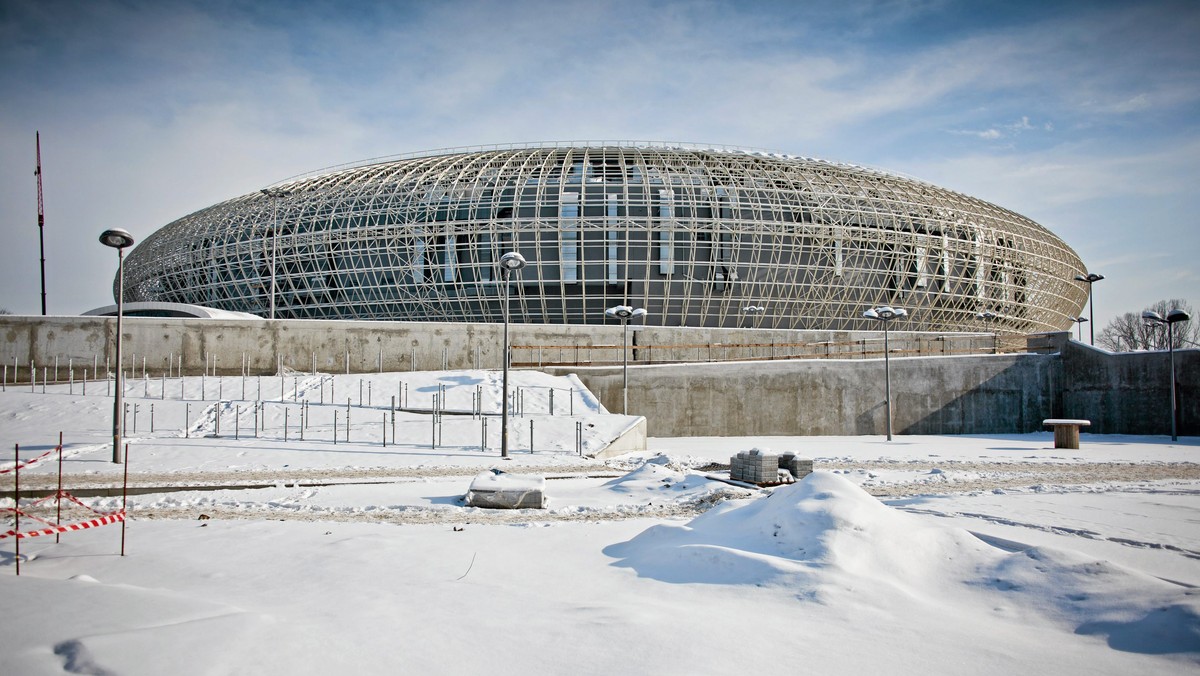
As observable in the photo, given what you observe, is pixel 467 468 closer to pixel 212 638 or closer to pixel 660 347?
pixel 212 638

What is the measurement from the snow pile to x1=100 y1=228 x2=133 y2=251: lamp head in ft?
45.4

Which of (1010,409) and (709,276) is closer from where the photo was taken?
(1010,409)

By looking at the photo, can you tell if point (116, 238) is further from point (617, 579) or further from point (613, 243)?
point (613, 243)

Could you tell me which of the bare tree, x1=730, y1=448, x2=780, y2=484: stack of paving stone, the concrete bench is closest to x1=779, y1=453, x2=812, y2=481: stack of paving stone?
x1=730, y1=448, x2=780, y2=484: stack of paving stone

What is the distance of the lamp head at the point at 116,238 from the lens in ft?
50.6

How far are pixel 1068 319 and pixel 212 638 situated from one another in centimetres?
6687

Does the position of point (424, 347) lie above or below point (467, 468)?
above

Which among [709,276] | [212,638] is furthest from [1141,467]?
[709,276]

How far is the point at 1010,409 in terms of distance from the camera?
99.2 ft

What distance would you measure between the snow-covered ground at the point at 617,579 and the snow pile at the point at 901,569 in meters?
0.02

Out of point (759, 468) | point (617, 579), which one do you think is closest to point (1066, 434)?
point (759, 468)

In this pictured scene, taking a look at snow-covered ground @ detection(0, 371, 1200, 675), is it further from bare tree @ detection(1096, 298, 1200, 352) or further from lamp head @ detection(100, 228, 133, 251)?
bare tree @ detection(1096, 298, 1200, 352)

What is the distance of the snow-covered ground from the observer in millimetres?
4191

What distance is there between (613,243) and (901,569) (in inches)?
1413
